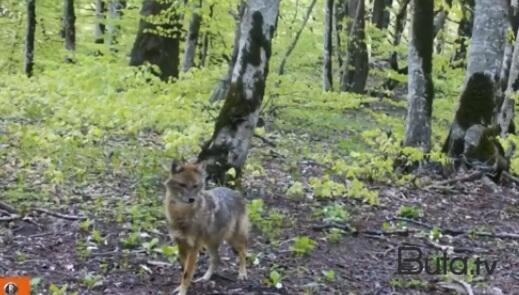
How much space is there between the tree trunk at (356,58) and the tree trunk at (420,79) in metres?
9.03

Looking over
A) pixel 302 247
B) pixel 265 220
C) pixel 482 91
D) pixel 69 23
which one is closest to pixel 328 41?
pixel 69 23

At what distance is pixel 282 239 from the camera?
24.5 ft

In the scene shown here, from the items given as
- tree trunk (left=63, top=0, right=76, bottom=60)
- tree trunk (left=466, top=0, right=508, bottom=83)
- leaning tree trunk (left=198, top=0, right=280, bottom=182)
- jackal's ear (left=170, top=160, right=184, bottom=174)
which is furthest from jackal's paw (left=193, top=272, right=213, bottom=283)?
tree trunk (left=63, top=0, right=76, bottom=60)

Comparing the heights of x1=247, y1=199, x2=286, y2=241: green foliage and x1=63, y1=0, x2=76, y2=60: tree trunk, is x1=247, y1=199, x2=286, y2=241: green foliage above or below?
below

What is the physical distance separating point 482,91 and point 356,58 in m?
10.9

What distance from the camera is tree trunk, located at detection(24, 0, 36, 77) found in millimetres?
19741

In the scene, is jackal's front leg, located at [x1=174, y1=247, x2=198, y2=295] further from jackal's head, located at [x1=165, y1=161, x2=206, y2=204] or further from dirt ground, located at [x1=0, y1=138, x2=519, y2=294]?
jackal's head, located at [x1=165, y1=161, x2=206, y2=204]

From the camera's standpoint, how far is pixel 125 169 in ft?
32.0

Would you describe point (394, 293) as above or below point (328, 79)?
below

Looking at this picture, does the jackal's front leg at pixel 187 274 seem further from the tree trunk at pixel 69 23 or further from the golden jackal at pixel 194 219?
the tree trunk at pixel 69 23

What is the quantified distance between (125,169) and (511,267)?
17.2ft

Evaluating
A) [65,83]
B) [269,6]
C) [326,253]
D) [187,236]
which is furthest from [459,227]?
[65,83]

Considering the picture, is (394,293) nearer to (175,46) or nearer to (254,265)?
(254,265)

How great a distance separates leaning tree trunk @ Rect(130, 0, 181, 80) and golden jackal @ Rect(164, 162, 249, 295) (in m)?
11.1
